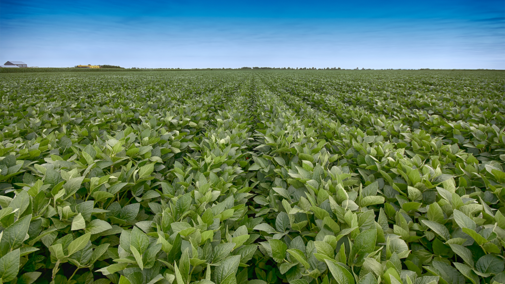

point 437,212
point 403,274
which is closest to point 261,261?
point 403,274

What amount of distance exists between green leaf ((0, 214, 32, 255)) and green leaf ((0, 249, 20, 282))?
157 mm

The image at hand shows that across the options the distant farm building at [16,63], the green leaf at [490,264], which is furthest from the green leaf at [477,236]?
the distant farm building at [16,63]

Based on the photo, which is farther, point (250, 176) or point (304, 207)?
point (250, 176)

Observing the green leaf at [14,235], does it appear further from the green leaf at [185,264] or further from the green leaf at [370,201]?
the green leaf at [370,201]

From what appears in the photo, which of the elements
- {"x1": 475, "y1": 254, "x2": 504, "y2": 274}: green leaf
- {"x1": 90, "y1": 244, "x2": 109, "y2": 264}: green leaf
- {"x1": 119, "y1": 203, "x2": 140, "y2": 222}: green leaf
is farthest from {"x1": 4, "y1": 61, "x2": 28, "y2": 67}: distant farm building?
{"x1": 475, "y1": 254, "x2": 504, "y2": 274}: green leaf

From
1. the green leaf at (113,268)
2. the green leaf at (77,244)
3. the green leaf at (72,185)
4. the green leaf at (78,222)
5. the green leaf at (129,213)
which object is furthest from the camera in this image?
the green leaf at (129,213)

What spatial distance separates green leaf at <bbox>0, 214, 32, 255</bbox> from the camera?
129 centimetres

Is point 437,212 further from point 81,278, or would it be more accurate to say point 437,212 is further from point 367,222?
point 81,278

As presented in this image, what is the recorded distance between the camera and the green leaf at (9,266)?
1156 mm

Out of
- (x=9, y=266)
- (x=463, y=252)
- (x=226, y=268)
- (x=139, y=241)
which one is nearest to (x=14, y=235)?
(x=9, y=266)

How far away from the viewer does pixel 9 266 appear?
3.81 ft

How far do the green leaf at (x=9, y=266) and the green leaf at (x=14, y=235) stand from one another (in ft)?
0.52

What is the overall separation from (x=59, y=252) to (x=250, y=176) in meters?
2.15

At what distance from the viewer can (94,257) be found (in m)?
1.59
